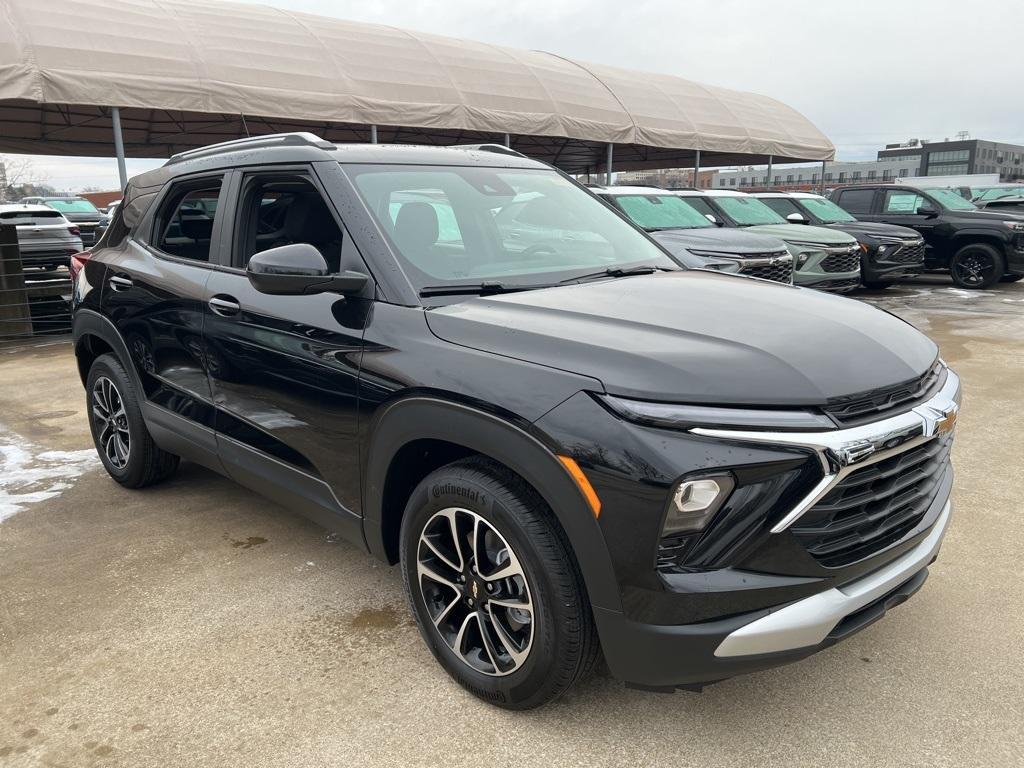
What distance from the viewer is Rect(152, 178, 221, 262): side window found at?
12.0 feet

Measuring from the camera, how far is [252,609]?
3143mm

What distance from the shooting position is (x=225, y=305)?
3.29 meters

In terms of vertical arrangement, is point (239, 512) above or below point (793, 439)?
below

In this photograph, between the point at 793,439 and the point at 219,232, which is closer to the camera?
the point at 793,439

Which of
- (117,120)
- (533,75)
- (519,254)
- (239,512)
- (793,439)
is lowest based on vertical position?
(239,512)

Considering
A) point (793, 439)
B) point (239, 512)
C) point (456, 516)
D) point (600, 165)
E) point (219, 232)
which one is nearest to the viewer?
point (793, 439)

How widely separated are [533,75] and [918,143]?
296 ft

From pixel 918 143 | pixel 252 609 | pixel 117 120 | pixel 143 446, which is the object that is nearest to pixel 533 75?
pixel 117 120

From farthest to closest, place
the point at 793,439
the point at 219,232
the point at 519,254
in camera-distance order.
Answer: the point at 219,232 < the point at 519,254 < the point at 793,439

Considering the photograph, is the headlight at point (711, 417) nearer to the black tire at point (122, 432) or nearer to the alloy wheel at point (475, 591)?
the alloy wheel at point (475, 591)

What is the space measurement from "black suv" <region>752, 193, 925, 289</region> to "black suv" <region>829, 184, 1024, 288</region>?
794 millimetres

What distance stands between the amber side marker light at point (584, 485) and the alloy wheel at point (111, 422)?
313 cm

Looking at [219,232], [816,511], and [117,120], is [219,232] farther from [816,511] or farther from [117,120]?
[117,120]

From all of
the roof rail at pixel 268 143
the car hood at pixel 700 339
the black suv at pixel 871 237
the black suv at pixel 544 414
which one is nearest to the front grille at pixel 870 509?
the black suv at pixel 544 414
